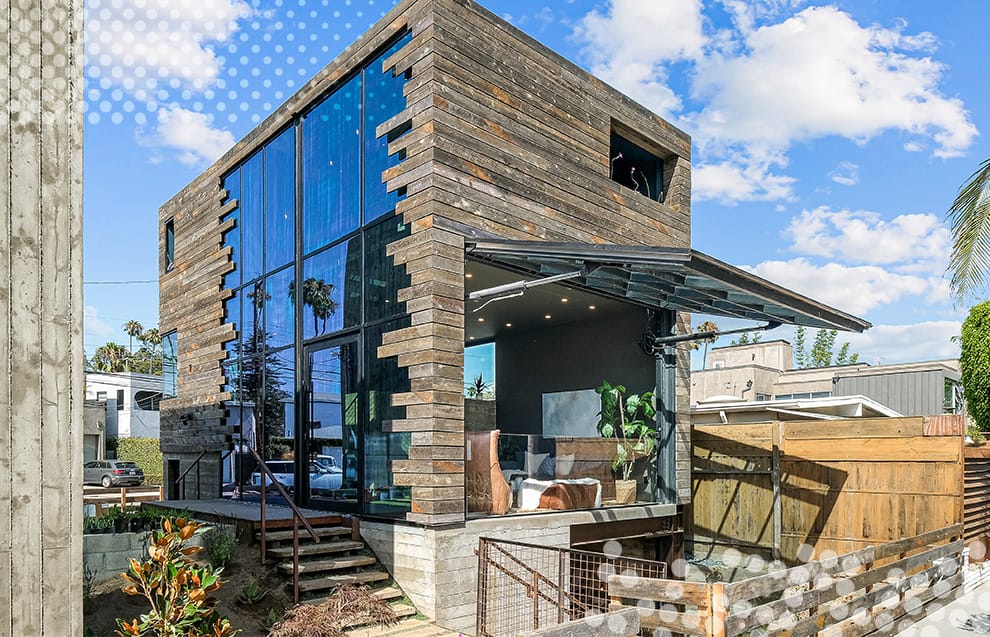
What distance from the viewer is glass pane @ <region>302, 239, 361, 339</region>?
29.1 feet

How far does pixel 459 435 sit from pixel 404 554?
1263 mm

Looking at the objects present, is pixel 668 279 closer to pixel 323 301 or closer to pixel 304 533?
pixel 323 301

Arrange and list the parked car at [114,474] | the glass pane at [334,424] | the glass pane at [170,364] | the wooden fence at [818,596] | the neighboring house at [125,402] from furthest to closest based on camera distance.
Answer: the neighboring house at [125,402]
the parked car at [114,474]
the glass pane at [170,364]
the glass pane at [334,424]
the wooden fence at [818,596]

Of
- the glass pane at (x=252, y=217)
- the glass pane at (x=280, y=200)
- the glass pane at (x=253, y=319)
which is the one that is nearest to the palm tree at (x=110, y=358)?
the glass pane at (x=252, y=217)

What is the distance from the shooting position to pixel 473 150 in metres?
8.15

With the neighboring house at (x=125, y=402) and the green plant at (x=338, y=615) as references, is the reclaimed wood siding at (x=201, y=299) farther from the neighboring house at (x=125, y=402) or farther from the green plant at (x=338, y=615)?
the neighboring house at (x=125, y=402)

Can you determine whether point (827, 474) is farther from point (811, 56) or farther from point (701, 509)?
point (811, 56)

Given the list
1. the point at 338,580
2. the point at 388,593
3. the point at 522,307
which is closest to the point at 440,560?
the point at 388,593

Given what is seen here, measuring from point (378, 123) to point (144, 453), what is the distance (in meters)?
24.6

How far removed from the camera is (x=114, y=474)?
24.7m

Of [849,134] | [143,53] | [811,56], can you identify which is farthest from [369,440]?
[849,134]

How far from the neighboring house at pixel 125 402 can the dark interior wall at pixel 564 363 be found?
2509 centimetres

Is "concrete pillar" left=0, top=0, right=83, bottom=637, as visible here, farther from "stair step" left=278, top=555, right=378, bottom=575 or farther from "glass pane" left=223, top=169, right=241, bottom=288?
"glass pane" left=223, top=169, right=241, bottom=288

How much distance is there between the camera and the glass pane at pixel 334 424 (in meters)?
8.73
